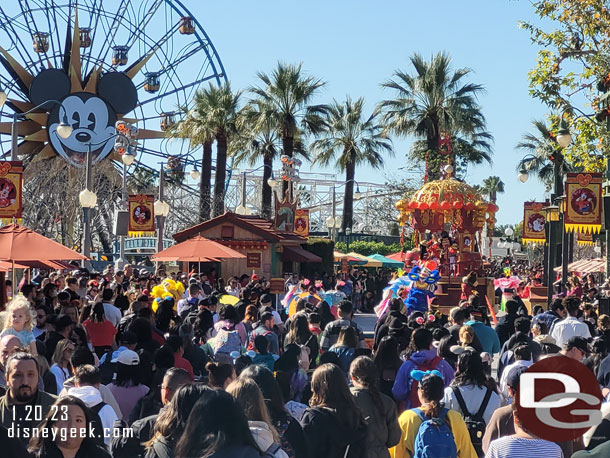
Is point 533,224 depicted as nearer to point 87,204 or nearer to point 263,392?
point 87,204

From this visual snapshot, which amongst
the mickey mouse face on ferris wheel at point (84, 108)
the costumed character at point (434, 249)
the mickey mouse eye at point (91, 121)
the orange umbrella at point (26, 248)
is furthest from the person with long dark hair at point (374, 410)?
the mickey mouse eye at point (91, 121)

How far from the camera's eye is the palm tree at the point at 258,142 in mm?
41062

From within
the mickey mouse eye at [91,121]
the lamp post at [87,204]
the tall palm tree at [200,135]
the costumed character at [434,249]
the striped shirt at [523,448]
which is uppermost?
the mickey mouse eye at [91,121]

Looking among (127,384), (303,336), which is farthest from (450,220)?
(127,384)

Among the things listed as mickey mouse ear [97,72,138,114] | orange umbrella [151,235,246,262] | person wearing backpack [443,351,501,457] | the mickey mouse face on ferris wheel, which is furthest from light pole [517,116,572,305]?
mickey mouse ear [97,72,138,114]

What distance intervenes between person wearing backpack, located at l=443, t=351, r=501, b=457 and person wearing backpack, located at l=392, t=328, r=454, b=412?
0.93 m

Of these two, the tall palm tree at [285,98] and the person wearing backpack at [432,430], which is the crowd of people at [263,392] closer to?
the person wearing backpack at [432,430]

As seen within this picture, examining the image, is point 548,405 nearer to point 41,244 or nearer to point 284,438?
point 284,438

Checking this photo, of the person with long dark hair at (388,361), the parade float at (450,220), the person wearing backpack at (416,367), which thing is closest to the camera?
the person wearing backpack at (416,367)

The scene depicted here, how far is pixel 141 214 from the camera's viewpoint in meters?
30.3

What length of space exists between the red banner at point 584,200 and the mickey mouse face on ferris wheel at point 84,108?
3081 centimetres

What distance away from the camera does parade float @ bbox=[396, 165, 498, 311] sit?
93.9ft

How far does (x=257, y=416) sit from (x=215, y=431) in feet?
2.94

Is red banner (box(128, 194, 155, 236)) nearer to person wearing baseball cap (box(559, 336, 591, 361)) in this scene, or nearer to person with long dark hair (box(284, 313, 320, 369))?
person with long dark hair (box(284, 313, 320, 369))
